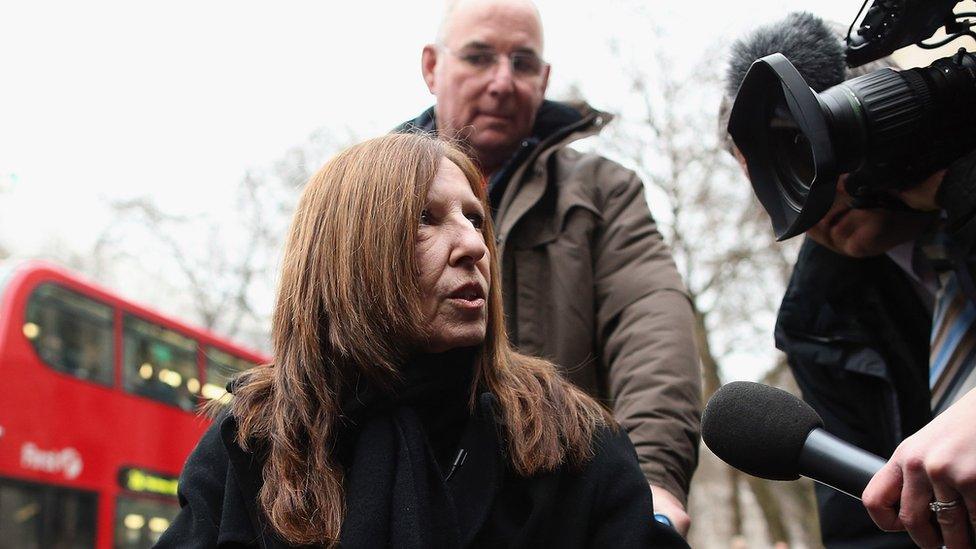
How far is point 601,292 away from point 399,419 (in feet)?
2.95

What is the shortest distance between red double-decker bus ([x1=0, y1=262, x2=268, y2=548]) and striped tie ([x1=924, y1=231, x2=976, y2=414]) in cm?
805

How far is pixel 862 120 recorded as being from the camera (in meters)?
1.95

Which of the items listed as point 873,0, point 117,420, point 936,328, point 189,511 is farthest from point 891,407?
point 117,420

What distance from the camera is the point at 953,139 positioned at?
2.06 meters

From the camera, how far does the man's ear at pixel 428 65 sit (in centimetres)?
325

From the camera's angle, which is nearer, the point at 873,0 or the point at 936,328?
the point at 873,0

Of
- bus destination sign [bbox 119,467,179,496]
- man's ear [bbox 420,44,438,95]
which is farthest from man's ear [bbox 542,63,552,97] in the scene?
bus destination sign [bbox 119,467,179,496]

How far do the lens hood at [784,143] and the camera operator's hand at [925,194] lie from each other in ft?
0.87

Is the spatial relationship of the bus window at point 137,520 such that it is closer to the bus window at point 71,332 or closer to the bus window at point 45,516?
the bus window at point 45,516

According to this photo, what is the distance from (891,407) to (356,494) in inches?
57.1

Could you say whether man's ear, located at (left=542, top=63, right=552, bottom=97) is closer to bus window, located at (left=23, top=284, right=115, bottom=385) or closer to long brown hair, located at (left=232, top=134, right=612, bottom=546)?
long brown hair, located at (left=232, top=134, right=612, bottom=546)

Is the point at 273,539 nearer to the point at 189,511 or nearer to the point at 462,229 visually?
the point at 189,511

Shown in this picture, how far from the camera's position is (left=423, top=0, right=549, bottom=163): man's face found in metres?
3.00

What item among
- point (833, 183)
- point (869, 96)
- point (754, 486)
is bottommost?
point (754, 486)
